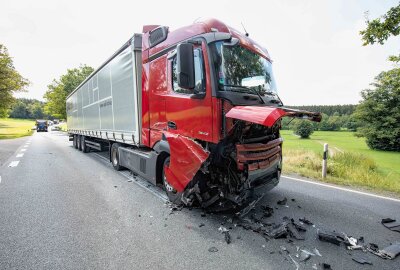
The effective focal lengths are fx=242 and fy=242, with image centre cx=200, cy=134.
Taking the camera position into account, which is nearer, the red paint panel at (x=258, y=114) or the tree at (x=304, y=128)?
the red paint panel at (x=258, y=114)

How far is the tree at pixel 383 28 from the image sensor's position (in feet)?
26.8

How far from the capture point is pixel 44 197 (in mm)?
4773

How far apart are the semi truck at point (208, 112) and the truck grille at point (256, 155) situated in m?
0.01

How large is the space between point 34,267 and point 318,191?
5158mm

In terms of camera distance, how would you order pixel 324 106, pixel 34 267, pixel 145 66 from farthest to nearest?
pixel 324 106, pixel 145 66, pixel 34 267

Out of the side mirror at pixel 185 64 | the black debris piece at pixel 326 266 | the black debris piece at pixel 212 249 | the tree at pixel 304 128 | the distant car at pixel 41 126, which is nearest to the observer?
the black debris piece at pixel 326 266

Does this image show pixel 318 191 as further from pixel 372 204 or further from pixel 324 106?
pixel 324 106

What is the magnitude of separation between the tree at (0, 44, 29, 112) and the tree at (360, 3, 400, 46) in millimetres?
30469

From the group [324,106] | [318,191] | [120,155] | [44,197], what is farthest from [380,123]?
[324,106]

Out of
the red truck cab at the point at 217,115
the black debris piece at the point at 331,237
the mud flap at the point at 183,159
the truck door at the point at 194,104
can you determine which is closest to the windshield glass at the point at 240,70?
the red truck cab at the point at 217,115

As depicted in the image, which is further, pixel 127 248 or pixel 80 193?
pixel 80 193

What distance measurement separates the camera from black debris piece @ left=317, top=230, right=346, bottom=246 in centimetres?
301

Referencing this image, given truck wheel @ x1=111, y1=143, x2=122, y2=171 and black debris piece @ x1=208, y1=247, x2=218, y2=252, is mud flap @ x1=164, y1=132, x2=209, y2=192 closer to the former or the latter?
black debris piece @ x1=208, y1=247, x2=218, y2=252

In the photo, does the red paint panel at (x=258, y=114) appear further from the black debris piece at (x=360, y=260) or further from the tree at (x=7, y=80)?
the tree at (x=7, y=80)
